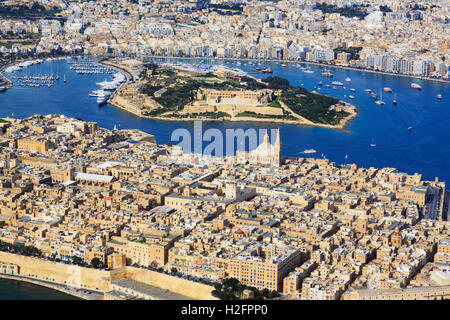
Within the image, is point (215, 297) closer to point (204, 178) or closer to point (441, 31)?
point (204, 178)

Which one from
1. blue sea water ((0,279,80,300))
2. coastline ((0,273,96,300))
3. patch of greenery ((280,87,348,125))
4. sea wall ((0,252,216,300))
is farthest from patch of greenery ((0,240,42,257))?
patch of greenery ((280,87,348,125))

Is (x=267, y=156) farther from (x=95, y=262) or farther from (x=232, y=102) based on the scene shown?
(x=232, y=102)

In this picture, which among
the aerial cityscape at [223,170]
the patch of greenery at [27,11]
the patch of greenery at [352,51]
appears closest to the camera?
the aerial cityscape at [223,170]

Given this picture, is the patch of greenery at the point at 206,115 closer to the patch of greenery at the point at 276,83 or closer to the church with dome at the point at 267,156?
the patch of greenery at the point at 276,83

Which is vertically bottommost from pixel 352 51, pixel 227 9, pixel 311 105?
pixel 311 105

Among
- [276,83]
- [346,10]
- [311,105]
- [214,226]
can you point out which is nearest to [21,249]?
[214,226]

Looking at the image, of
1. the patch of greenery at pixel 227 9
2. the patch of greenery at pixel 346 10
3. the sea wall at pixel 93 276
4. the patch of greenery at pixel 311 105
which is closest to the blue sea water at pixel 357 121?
the patch of greenery at pixel 311 105
